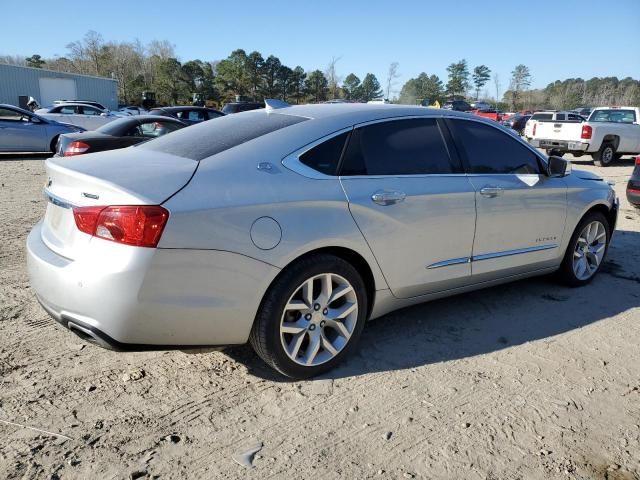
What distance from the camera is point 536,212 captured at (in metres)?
4.11

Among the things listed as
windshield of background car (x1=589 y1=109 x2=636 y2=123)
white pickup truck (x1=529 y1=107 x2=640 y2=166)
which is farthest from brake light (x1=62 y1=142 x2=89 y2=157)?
windshield of background car (x1=589 y1=109 x2=636 y2=123)

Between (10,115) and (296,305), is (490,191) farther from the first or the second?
(10,115)

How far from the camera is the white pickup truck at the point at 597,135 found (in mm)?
14609

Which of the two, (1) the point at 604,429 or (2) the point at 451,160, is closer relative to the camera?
(1) the point at 604,429

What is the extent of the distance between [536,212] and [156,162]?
9.48 ft

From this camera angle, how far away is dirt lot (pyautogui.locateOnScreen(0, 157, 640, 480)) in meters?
2.37

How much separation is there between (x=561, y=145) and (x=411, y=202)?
13.5m

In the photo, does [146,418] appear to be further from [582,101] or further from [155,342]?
[582,101]

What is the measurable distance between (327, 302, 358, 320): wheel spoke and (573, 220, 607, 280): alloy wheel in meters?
2.58

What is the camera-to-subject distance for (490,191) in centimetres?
374

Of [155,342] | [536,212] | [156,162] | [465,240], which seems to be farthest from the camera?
[536,212]

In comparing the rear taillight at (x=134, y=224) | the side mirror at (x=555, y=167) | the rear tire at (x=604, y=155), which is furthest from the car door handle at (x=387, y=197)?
the rear tire at (x=604, y=155)

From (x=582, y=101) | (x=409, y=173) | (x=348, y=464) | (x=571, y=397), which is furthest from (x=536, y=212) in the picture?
(x=582, y=101)

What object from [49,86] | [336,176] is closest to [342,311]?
[336,176]
